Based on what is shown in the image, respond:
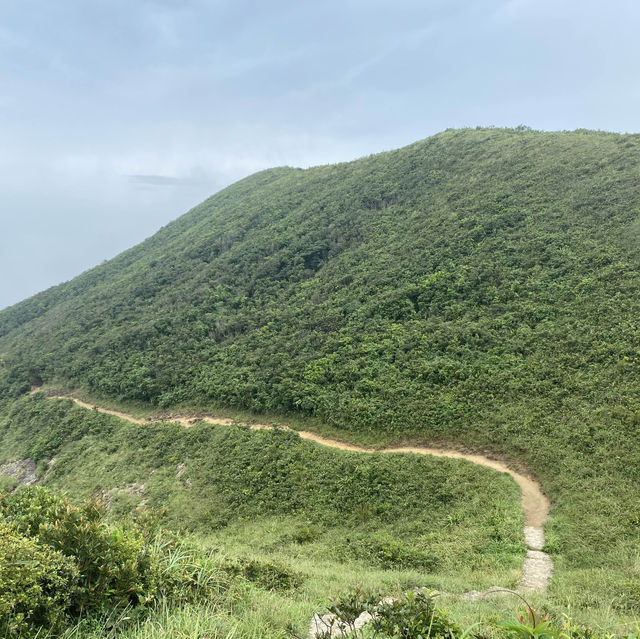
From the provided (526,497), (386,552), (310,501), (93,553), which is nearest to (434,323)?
(526,497)

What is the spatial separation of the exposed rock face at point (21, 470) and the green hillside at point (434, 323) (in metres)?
2.04

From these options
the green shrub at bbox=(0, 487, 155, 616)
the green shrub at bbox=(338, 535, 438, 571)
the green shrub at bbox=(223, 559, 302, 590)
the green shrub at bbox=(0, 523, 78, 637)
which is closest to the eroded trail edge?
the green shrub at bbox=(338, 535, 438, 571)

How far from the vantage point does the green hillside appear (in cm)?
1349

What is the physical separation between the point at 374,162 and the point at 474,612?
160 ft

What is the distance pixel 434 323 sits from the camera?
73.5 feet

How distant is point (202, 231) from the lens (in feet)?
172

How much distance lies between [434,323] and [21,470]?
92.5 feet

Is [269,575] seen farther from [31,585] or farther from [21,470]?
[21,470]

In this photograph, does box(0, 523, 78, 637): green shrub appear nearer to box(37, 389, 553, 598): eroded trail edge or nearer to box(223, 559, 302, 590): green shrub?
box(223, 559, 302, 590): green shrub

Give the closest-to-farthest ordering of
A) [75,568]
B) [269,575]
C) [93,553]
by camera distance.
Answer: [75,568], [93,553], [269,575]

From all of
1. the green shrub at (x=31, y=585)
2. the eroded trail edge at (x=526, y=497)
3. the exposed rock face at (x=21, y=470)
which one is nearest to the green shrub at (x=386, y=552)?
the eroded trail edge at (x=526, y=497)

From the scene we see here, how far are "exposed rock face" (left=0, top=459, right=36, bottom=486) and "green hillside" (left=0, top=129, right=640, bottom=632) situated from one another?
204cm

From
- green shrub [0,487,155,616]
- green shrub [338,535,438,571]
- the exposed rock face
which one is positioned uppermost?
green shrub [0,487,155,616]

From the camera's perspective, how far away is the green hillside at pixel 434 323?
13492 millimetres
